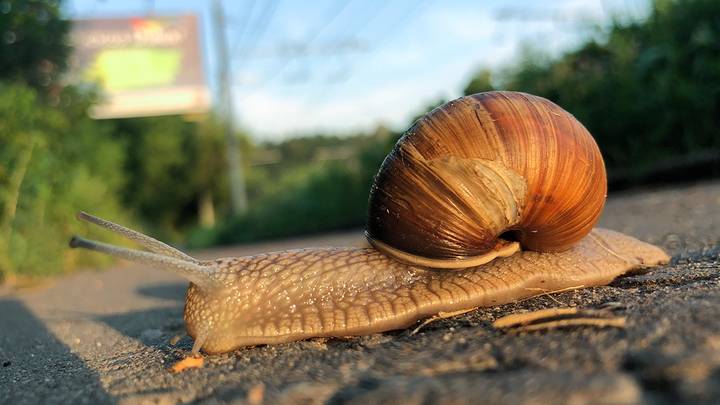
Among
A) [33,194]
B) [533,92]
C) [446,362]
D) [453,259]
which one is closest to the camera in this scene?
[446,362]

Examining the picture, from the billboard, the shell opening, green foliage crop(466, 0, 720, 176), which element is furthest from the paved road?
the billboard

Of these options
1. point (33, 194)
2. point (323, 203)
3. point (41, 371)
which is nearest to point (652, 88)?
point (33, 194)

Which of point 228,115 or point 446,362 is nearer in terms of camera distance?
point 446,362

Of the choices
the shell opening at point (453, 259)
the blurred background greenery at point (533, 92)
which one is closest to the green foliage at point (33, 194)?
the blurred background greenery at point (533, 92)

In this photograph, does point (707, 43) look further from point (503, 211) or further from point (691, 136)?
point (503, 211)

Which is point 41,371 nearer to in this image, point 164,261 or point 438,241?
point 164,261

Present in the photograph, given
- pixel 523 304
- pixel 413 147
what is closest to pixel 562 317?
pixel 523 304
